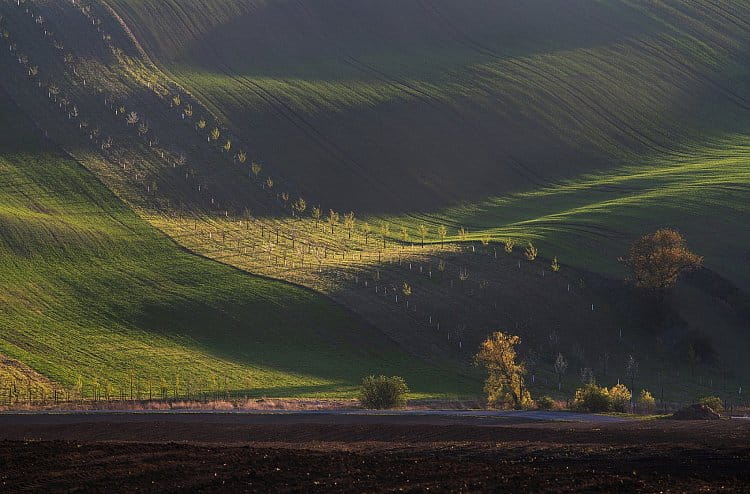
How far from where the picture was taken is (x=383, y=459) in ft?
115

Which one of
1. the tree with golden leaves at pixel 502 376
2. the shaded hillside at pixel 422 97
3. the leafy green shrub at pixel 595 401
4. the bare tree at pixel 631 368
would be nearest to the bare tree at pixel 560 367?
the bare tree at pixel 631 368

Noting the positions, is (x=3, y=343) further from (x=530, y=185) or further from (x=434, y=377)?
(x=530, y=185)

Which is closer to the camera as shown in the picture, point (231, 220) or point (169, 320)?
point (169, 320)

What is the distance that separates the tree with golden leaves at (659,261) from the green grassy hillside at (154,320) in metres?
24.9

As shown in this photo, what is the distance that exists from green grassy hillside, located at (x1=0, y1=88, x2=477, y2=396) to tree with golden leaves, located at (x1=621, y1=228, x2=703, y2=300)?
24941 millimetres

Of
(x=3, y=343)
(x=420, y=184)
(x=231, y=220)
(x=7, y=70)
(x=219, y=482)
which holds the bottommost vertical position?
(x=219, y=482)

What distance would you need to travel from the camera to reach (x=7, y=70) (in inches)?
5896

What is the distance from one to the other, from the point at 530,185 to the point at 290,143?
33.1 metres

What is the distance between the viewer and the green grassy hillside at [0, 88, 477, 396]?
3248 inches

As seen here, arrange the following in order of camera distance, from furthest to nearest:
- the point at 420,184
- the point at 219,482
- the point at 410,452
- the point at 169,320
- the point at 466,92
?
1. the point at 466,92
2. the point at 420,184
3. the point at 169,320
4. the point at 410,452
5. the point at 219,482

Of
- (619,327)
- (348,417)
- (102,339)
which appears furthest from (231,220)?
(348,417)

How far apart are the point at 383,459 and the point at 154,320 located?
205 ft

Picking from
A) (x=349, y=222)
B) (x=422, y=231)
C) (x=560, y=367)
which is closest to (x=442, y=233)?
(x=422, y=231)

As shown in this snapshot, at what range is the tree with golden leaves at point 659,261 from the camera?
102 metres
